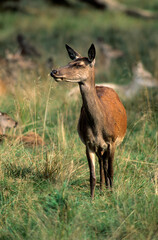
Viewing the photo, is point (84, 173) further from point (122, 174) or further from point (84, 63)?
point (84, 63)

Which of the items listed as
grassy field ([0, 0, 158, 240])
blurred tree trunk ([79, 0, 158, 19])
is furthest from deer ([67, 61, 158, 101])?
blurred tree trunk ([79, 0, 158, 19])

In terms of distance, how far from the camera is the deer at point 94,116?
13.0 feet

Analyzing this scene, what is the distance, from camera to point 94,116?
423 cm

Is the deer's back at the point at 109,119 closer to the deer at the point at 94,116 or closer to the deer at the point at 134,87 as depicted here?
the deer at the point at 94,116

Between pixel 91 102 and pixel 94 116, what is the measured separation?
151 millimetres

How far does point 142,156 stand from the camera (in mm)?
5805

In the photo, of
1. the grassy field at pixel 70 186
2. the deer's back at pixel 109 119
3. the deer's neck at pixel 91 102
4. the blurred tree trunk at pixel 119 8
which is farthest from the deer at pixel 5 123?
the blurred tree trunk at pixel 119 8

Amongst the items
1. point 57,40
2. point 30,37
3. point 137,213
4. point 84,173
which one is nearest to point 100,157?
point 84,173

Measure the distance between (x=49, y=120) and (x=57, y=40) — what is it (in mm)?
10152

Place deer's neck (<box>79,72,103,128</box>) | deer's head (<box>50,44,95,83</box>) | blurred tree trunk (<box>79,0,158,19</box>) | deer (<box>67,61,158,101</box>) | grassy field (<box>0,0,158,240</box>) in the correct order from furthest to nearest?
1. blurred tree trunk (<box>79,0,158,19</box>)
2. deer (<box>67,61,158,101</box>)
3. deer's neck (<box>79,72,103,128</box>)
4. deer's head (<box>50,44,95,83</box>)
5. grassy field (<box>0,0,158,240</box>)

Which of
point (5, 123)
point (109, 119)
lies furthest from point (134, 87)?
point (109, 119)

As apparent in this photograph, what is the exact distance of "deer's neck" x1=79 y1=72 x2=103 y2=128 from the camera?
409cm

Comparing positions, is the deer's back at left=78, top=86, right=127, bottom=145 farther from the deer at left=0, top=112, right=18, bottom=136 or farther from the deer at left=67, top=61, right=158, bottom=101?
the deer at left=67, top=61, right=158, bottom=101

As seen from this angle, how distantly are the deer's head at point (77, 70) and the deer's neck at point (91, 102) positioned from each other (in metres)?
0.08
